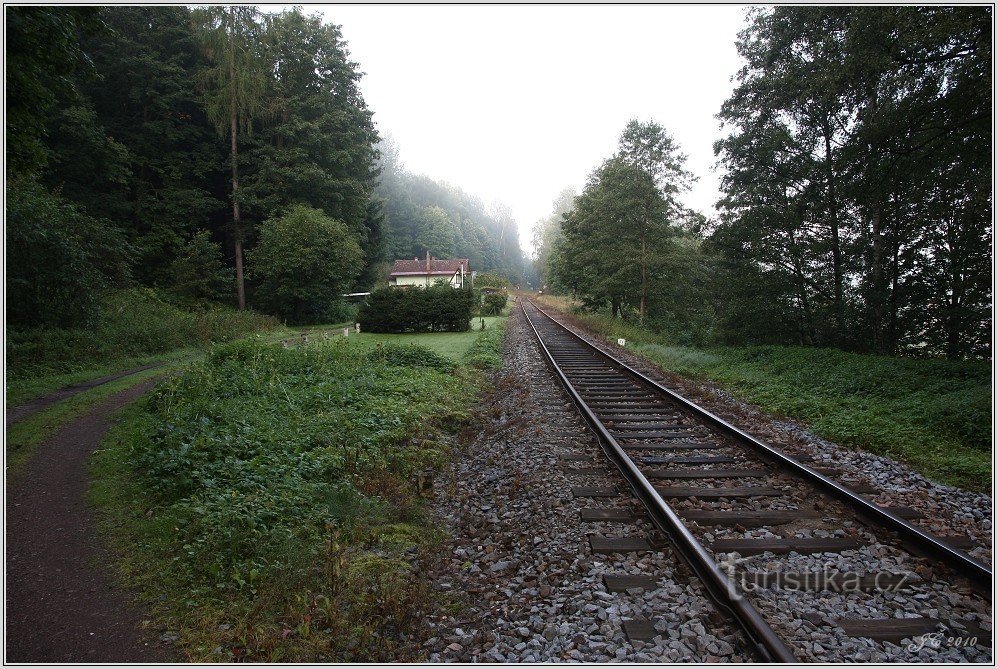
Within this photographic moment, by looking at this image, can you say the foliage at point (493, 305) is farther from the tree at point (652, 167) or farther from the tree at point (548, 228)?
the tree at point (548, 228)

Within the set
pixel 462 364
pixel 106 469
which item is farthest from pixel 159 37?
pixel 106 469

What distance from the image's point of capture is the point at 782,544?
376cm

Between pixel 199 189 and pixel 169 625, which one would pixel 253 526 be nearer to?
pixel 169 625

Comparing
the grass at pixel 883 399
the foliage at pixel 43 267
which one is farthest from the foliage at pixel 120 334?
the grass at pixel 883 399

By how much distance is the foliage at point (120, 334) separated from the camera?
36.1 feet

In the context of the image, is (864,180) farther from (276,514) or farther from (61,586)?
(61,586)

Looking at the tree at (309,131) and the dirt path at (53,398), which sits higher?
the tree at (309,131)

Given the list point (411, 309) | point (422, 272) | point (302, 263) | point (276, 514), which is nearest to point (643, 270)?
point (411, 309)

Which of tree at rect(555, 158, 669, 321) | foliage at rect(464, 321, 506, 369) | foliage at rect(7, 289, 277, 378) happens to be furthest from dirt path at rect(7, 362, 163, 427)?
tree at rect(555, 158, 669, 321)

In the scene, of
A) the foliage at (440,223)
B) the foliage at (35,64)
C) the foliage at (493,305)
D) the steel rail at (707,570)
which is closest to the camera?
the steel rail at (707,570)

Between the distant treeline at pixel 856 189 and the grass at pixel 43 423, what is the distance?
13.5 meters

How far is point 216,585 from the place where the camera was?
3422mm

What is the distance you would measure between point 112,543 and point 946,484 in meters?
7.91

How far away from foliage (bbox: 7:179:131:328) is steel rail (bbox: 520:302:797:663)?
15101 millimetres
